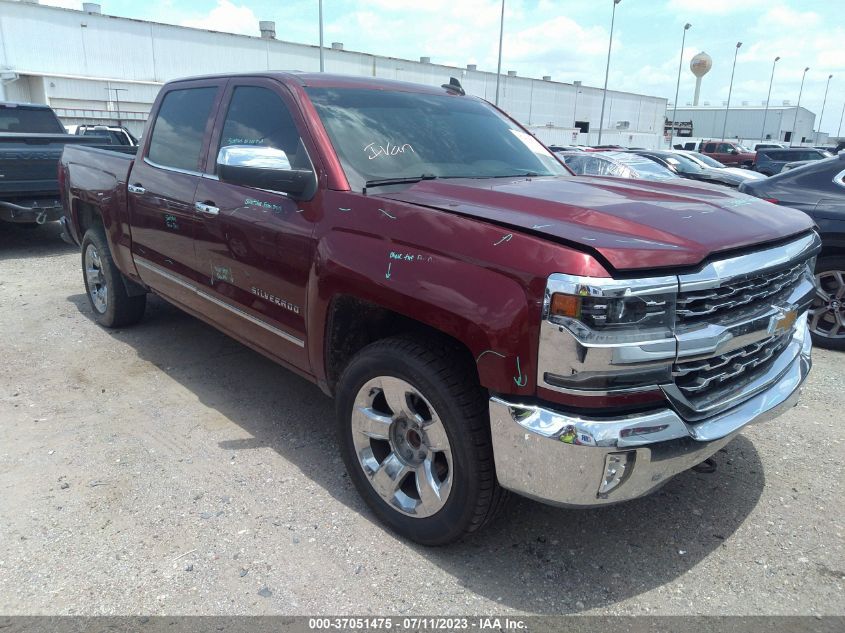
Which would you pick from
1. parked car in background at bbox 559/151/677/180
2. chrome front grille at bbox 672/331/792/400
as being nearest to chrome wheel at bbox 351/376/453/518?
chrome front grille at bbox 672/331/792/400

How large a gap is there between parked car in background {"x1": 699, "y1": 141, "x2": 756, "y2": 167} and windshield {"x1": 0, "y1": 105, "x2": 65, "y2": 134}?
26625 millimetres

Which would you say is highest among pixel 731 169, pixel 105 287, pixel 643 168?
pixel 643 168

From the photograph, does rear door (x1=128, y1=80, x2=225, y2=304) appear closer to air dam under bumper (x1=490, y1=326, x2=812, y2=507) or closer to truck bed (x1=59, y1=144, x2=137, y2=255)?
truck bed (x1=59, y1=144, x2=137, y2=255)

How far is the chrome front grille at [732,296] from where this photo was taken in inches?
88.0

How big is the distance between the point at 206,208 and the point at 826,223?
4859 millimetres

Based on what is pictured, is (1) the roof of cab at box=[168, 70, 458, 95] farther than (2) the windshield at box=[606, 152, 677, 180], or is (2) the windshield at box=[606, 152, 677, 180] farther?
(2) the windshield at box=[606, 152, 677, 180]

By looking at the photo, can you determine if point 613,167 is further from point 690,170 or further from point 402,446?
point 402,446

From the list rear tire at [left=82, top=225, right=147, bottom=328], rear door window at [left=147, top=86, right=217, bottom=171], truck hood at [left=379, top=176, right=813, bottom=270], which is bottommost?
rear tire at [left=82, top=225, right=147, bottom=328]

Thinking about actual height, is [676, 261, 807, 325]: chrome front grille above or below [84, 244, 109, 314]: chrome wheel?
above

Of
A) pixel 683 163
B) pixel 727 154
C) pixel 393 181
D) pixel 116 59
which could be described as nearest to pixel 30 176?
pixel 393 181

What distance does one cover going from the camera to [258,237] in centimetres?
337

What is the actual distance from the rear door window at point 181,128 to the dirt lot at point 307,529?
5.14ft

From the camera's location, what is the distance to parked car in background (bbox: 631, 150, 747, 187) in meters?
13.6

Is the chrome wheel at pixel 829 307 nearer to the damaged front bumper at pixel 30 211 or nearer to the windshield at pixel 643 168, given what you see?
the windshield at pixel 643 168
